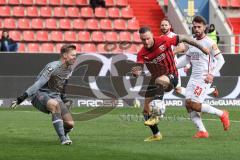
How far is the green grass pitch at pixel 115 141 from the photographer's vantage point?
468 inches

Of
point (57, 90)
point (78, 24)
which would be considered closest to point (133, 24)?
point (78, 24)

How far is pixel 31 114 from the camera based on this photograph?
22141 mm

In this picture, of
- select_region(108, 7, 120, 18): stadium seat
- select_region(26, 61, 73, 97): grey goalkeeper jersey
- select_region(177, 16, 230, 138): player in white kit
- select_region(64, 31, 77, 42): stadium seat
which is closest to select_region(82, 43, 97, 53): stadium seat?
select_region(64, 31, 77, 42): stadium seat

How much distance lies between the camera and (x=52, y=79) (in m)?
13.5

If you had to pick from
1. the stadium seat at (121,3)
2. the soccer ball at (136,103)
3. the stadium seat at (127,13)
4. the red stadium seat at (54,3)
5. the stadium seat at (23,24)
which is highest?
the red stadium seat at (54,3)

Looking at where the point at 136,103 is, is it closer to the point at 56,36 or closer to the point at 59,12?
the point at 56,36

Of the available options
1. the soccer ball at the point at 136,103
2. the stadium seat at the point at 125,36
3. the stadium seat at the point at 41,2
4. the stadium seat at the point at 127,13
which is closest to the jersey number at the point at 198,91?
the soccer ball at the point at 136,103

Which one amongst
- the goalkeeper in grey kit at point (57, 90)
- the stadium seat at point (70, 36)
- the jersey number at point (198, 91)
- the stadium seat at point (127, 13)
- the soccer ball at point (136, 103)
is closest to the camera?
the goalkeeper in grey kit at point (57, 90)

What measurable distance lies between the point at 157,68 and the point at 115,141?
1.58 metres

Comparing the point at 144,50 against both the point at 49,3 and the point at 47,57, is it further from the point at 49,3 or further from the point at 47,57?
the point at 49,3

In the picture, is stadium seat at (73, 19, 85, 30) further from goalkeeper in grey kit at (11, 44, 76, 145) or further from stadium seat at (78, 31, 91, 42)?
goalkeeper in grey kit at (11, 44, 76, 145)

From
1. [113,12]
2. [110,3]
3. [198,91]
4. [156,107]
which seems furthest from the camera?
[110,3]

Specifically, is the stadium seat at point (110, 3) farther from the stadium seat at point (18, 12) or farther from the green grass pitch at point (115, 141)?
the green grass pitch at point (115, 141)

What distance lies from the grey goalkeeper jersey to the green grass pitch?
911mm
